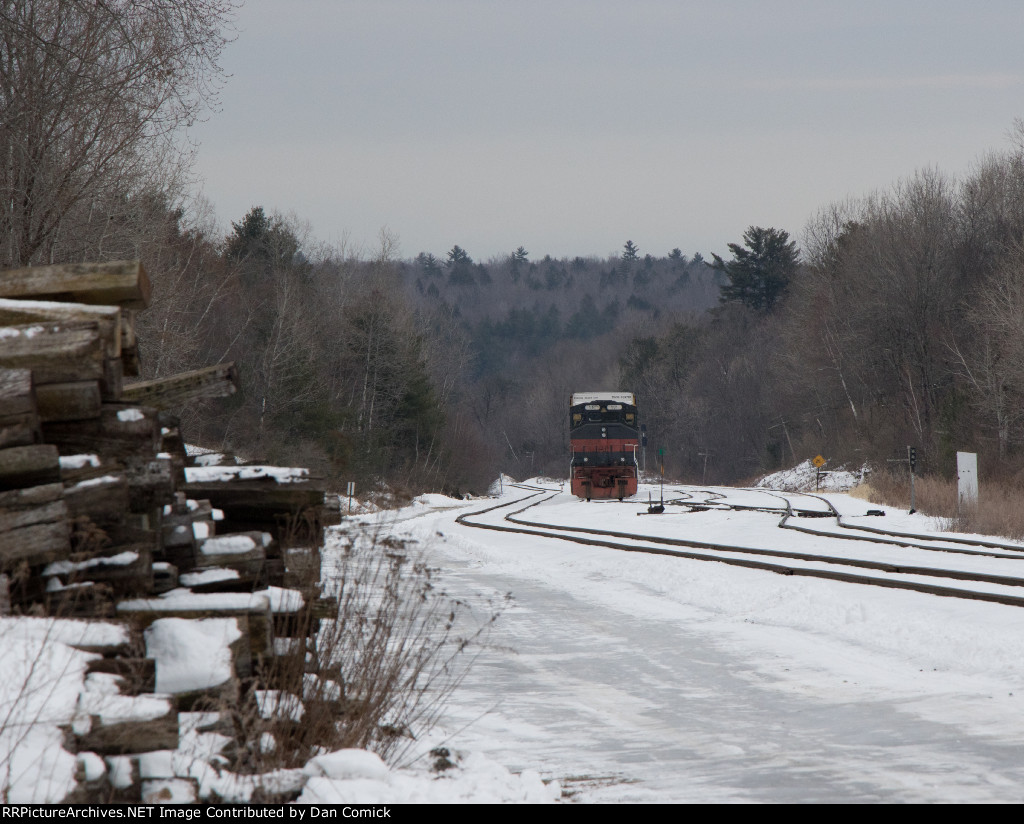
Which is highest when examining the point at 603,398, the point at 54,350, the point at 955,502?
the point at 603,398

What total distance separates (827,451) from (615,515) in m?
33.6

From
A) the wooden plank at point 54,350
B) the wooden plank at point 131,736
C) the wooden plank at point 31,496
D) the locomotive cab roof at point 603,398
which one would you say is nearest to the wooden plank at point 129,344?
the wooden plank at point 54,350

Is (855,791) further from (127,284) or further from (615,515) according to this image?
(615,515)

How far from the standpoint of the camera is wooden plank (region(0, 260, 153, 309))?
5.93 meters

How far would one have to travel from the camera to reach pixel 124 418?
560 cm

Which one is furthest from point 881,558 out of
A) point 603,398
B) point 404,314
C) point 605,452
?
point 404,314

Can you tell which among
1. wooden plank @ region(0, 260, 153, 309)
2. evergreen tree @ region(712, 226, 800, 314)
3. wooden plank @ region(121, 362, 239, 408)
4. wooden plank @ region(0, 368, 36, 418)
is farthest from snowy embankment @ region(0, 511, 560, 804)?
evergreen tree @ region(712, 226, 800, 314)

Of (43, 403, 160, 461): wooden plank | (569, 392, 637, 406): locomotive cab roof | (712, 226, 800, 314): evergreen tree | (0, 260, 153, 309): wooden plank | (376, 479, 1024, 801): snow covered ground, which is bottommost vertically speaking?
Result: (376, 479, 1024, 801): snow covered ground

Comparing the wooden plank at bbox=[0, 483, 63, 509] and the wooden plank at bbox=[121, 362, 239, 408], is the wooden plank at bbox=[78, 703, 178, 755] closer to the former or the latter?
the wooden plank at bbox=[0, 483, 63, 509]

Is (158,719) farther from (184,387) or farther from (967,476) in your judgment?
(967,476)

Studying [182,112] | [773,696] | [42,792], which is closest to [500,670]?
[773,696]

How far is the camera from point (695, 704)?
843cm

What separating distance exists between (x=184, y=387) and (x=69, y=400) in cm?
149

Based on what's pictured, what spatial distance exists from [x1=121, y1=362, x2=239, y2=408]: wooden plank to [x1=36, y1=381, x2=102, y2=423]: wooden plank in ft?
3.71
